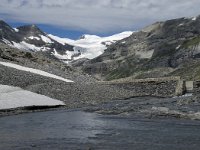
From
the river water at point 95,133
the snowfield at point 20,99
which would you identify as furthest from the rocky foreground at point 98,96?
the river water at point 95,133

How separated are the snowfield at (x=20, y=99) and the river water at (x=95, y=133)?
21.7ft

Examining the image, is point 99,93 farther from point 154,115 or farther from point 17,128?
point 17,128

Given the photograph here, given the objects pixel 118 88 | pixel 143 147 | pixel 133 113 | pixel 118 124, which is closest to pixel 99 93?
pixel 118 88

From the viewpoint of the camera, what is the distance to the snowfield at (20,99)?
57469 millimetres

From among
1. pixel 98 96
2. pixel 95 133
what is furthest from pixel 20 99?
pixel 95 133

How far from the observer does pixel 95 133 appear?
124 feet

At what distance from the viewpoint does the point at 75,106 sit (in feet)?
219

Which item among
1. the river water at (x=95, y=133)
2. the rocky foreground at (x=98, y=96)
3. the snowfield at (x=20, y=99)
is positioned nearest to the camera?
the river water at (x=95, y=133)

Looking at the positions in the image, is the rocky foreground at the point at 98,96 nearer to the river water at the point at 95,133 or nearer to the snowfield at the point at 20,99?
the snowfield at the point at 20,99

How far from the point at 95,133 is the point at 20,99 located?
82.7ft

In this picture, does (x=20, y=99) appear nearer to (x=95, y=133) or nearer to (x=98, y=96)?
(x=98, y=96)

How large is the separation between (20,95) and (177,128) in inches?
1144

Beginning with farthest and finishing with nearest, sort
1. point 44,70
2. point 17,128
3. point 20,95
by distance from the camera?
point 44,70, point 20,95, point 17,128

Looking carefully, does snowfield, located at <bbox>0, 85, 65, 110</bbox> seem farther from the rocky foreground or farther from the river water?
the river water
